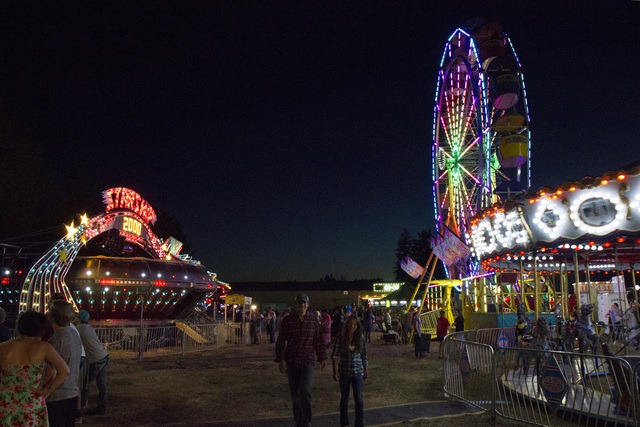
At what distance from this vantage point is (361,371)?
6.59m

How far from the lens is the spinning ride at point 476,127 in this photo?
64.5 ft

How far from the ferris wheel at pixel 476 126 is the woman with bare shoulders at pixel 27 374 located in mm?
14547

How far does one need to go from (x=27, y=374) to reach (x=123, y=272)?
19253mm

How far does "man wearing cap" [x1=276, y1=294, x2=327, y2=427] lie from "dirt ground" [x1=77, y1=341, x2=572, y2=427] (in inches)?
70.9

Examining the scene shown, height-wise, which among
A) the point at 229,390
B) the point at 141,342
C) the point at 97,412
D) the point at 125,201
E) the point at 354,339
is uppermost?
the point at 125,201

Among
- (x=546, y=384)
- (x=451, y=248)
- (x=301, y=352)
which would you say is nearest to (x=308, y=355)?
(x=301, y=352)

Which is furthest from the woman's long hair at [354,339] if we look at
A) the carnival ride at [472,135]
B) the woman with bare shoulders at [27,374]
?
the carnival ride at [472,135]

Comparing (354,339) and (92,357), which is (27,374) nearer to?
(354,339)

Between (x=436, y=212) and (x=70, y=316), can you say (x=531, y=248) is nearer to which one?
(x=70, y=316)

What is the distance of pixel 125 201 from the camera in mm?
20766

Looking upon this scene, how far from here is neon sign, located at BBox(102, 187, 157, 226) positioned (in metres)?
19.8

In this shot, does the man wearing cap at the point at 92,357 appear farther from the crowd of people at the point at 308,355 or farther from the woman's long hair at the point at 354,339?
the woman's long hair at the point at 354,339

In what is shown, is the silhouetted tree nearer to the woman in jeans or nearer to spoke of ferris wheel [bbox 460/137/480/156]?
spoke of ferris wheel [bbox 460/137/480/156]

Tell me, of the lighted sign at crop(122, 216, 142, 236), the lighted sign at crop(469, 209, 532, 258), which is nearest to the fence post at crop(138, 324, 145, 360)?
the lighted sign at crop(122, 216, 142, 236)
